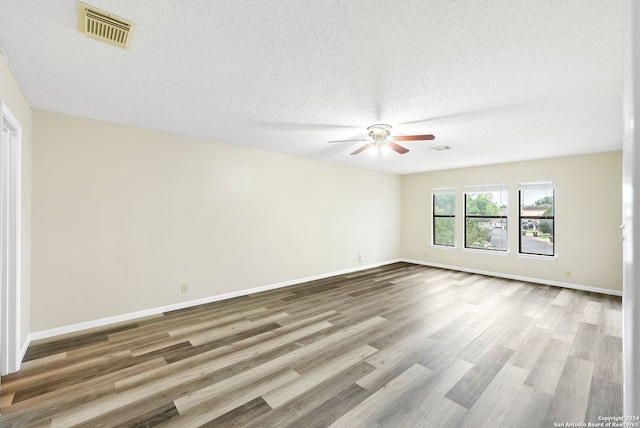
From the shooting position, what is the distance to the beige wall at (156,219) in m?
3.07

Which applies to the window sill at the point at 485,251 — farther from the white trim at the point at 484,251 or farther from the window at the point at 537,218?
the window at the point at 537,218

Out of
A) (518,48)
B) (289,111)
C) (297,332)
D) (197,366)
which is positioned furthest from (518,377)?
(289,111)

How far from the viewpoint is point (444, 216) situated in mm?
6898

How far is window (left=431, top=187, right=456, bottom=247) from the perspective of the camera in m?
6.71

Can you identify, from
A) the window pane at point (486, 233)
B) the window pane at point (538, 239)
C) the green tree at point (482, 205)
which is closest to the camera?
the window pane at point (538, 239)

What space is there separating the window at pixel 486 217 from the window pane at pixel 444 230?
32 cm

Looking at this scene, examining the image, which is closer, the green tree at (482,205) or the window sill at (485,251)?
the window sill at (485,251)

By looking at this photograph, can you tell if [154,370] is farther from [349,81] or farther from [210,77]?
[349,81]

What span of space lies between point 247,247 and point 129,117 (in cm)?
244

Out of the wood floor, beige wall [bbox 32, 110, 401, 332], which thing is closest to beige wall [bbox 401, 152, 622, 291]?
the wood floor

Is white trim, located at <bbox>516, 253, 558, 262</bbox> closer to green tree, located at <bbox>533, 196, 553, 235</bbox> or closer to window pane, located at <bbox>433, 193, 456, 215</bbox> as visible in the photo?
green tree, located at <bbox>533, 196, 553, 235</bbox>

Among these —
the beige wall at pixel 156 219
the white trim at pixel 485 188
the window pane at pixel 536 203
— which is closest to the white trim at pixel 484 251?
the window pane at pixel 536 203

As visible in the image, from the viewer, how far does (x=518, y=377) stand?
229cm

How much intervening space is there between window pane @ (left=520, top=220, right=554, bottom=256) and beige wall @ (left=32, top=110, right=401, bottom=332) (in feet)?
13.7
